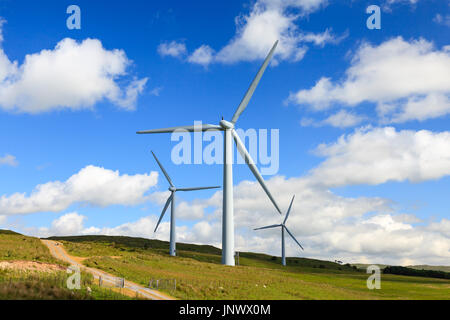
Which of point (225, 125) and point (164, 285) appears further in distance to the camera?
point (225, 125)

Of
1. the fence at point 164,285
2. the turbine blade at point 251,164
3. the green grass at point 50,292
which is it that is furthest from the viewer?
the turbine blade at point 251,164

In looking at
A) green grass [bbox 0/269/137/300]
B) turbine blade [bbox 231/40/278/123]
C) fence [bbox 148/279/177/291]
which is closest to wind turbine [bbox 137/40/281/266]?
turbine blade [bbox 231/40/278/123]

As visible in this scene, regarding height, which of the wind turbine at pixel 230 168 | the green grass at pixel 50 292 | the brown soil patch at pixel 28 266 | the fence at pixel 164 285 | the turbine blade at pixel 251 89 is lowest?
the fence at pixel 164 285

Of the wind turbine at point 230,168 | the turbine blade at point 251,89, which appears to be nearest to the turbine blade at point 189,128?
the wind turbine at point 230,168

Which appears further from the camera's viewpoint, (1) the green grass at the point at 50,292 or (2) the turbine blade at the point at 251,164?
(2) the turbine blade at the point at 251,164

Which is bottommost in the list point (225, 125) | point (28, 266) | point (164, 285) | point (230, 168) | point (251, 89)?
point (164, 285)

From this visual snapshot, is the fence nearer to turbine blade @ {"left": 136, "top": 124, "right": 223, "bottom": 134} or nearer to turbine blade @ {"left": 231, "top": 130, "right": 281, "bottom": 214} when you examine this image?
turbine blade @ {"left": 231, "top": 130, "right": 281, "bottom": 214}

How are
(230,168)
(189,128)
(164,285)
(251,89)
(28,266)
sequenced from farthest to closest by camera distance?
(189,128) → (251,89) → (230,168) → (28,266) → (164,285)

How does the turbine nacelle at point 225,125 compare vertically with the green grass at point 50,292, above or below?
above

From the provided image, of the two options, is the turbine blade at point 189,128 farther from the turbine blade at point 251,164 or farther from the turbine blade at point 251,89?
the turbine blade at point 251,164

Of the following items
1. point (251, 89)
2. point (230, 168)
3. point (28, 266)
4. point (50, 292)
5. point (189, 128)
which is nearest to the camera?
point (50, 292)

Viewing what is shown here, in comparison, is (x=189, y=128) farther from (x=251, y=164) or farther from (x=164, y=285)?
(x=164, y=285)

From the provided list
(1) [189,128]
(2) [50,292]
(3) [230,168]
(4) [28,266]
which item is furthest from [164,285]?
(1) [189,128]
